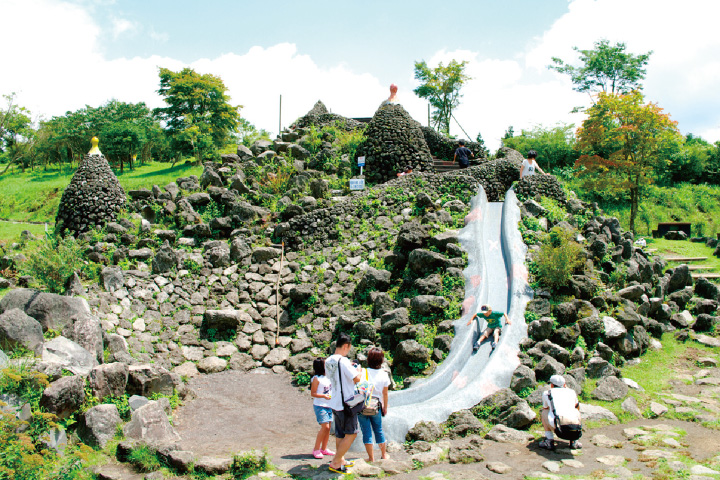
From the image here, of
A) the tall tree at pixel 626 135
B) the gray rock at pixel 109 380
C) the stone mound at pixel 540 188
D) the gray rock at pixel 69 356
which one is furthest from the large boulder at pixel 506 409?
the tall tree at pixel 626 135

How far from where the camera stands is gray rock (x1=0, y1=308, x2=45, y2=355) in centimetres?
611

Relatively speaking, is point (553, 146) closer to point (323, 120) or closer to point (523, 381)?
point (323, 120)

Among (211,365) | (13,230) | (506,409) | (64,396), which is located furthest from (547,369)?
(13,230)

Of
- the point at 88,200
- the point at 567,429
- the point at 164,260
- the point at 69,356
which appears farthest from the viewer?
the point at 88,200

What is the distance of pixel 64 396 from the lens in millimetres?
5387

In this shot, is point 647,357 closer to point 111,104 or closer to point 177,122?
point 177,122

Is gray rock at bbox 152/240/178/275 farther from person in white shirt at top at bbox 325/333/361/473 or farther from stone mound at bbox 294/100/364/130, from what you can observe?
stone mound at bbox 294/100/364/130

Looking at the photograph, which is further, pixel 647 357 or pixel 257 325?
pixel 257 325

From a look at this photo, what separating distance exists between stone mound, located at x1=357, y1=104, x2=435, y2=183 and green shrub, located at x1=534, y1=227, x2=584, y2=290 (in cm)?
573

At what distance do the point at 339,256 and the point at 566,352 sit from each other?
512 centimetres

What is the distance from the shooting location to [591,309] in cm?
824

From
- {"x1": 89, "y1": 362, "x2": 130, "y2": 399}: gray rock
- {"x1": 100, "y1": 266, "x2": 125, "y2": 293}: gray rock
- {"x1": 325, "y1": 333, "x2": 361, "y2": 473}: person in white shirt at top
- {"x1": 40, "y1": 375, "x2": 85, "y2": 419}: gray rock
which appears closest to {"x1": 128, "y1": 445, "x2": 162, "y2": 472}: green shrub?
{"x1": 40, "y1": 375, "x2": 85, "y2": 419}: gray rock

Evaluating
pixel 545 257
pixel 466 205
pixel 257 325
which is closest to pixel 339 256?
pixel 257 325

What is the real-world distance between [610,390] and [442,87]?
24994 millimetres
